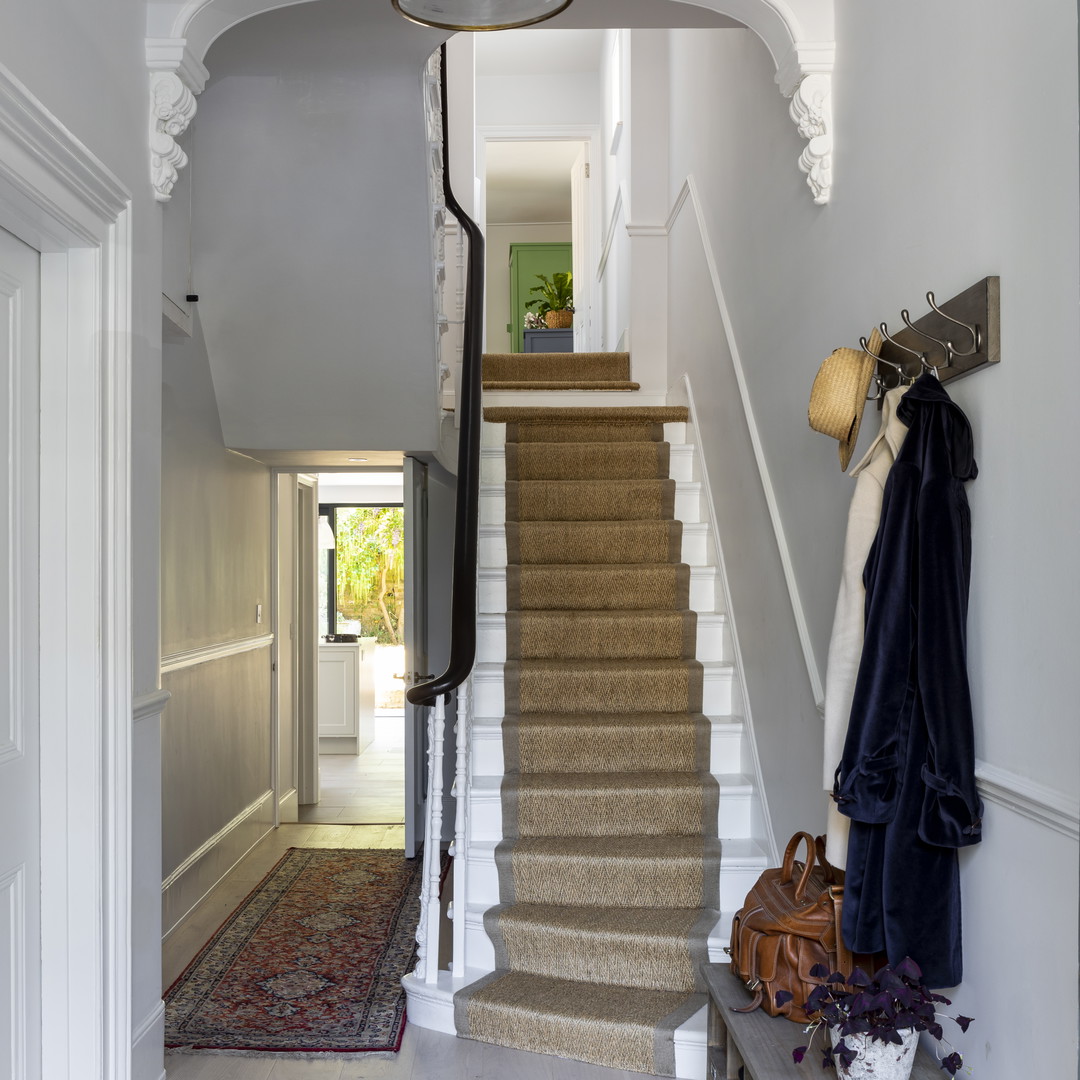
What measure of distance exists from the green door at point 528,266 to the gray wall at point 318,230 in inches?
225

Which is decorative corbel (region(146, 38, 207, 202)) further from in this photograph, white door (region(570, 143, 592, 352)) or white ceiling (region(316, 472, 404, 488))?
white ceiling (region(316, 472, 404, 488))

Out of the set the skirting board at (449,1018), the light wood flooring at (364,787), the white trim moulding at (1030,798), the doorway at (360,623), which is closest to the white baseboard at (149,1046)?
the skirting board at (449,1018)

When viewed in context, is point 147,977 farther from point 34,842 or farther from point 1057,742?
point 1057,742

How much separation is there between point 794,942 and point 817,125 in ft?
5.67

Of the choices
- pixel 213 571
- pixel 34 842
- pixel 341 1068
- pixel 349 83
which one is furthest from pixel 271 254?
pixel 341 1068

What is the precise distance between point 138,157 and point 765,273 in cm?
176

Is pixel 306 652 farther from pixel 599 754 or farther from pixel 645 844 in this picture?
pixel 645 844

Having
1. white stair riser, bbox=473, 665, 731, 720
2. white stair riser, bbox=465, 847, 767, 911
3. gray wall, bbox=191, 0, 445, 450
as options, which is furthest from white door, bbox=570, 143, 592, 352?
white stair riser, bbox=465, 847, 767, 911

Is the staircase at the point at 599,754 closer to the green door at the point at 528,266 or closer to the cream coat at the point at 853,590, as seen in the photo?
the cream coat at the point at 853,590

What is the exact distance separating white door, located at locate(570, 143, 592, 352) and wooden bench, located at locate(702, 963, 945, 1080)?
609 centimetres

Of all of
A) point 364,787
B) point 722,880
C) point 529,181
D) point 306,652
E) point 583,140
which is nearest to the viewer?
point 722,880

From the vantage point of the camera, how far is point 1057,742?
56.2 inches

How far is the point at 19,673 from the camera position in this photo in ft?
5.77

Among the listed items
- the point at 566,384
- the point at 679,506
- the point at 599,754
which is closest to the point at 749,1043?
the point at 599,754
